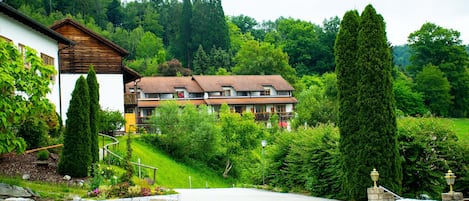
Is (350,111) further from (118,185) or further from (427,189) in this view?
(118,185)

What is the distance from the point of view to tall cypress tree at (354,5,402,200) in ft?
64.2

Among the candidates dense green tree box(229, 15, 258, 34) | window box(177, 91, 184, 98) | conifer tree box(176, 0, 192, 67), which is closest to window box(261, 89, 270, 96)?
window box(177, 91, 184, 98)

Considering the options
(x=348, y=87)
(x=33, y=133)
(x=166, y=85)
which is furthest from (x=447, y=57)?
(x=33, y=133)

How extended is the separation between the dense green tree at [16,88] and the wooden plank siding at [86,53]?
81.4ft

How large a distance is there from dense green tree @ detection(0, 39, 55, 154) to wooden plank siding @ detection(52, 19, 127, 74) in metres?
24.8

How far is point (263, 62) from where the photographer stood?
96750 mm

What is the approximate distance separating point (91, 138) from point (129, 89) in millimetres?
49343

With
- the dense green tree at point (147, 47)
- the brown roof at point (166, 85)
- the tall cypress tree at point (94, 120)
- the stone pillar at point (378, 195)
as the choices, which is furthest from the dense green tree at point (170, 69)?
the stone pillar at point (378, 195)

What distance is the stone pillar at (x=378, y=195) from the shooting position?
1808cm

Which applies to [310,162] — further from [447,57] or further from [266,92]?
[447,57]

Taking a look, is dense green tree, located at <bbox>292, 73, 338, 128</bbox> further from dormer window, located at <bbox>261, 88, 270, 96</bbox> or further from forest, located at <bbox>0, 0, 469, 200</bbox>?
dormer window, located at <bbox>261, 88, 270, 96</bbox>

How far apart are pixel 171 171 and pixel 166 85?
32.1 m

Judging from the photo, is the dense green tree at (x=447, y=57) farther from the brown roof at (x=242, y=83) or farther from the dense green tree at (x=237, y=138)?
the dense green tree at (x=237, y=138)

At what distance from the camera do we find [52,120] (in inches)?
1077
